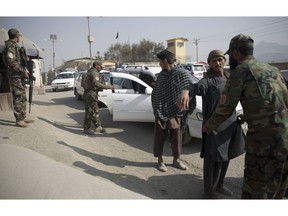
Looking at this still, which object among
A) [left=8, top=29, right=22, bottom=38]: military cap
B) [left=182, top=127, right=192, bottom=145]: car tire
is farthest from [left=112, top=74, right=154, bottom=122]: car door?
[left=8, top=29, right=22, bottom=38]: military cap

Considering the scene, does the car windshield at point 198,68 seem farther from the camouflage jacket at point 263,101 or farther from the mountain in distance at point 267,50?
the camouflage jacket at point 263,101

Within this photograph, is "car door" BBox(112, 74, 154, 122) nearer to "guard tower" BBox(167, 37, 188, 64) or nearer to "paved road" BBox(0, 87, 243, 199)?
"paved road" BBox(0, 87, 243, 199)

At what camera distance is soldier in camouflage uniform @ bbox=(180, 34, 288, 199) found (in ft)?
6.45

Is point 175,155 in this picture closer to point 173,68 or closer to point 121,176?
point 121,176

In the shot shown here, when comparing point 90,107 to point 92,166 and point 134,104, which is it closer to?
point 134,104

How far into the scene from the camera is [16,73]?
4754 millimetres

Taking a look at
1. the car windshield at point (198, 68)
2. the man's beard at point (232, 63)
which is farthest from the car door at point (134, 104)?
the car windshield at point (198, 68)

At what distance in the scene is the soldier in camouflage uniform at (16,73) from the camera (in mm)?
4625

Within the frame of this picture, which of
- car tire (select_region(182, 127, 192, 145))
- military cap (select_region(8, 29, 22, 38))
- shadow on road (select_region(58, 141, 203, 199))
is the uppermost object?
military cap (select_region(8, 29, 22, 38))

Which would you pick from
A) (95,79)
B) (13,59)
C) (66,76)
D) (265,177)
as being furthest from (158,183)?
(66,76)

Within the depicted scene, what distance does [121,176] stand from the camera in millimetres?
3744

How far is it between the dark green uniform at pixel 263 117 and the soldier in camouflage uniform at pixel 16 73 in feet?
13.6

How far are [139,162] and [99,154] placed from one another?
2.71 feet

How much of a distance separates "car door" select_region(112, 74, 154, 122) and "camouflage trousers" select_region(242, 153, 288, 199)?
377 cm
